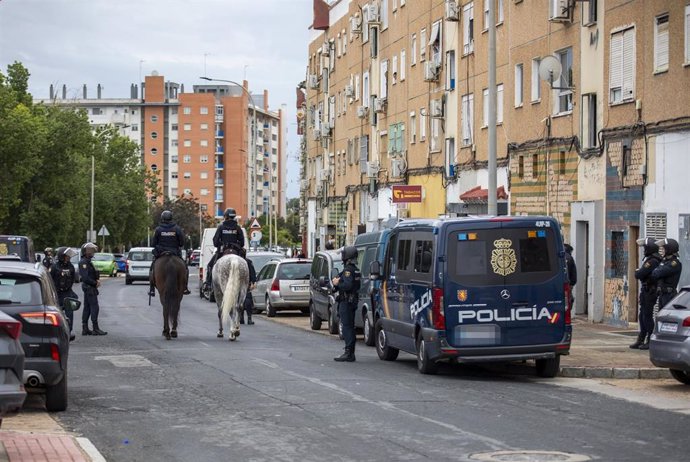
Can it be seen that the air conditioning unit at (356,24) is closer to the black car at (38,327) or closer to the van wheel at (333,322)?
the van wheel at (333,322)

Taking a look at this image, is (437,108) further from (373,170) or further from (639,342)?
(639,342)

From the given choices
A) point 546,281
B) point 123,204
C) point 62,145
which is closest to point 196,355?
point 546,281

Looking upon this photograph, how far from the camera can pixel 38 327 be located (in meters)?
13.9

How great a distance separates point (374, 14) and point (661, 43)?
32.2 m

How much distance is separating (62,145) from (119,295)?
3068 cm

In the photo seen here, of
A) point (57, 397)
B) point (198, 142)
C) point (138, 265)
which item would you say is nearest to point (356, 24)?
point (138, 265)

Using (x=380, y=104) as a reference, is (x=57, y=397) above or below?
below

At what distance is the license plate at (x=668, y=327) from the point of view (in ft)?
57.1

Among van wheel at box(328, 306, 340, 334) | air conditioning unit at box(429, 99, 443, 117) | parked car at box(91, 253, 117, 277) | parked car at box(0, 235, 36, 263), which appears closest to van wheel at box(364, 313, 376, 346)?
van wheel at box(328, 306, 340, 334)

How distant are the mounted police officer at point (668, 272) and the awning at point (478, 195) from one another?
1837 centimetres

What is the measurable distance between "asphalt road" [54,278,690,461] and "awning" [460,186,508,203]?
19.2m

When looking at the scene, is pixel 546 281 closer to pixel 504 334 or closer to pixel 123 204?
pixel 504 334

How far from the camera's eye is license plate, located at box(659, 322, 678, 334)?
17391mm

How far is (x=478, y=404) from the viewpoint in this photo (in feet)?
49.7
